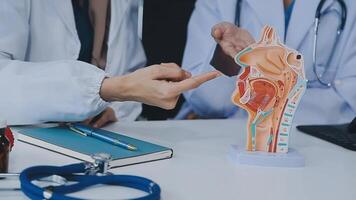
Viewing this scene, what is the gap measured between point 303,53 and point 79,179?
1.06m

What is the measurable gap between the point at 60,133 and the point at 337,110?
3.01 ft

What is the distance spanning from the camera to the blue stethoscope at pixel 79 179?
26.1 inches

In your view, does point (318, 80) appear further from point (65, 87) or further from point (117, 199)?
point (117, 199)

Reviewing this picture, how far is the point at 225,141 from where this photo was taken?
1.05 metres

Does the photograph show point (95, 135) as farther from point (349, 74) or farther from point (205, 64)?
point (349, 74)

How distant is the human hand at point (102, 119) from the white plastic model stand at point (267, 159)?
1.16 ft

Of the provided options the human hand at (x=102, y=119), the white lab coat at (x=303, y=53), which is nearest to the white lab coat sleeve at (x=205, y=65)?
the white lab coat at (x=303, y=53)

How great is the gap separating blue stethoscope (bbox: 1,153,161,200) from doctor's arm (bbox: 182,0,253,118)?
846 mm

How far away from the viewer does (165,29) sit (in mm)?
1670

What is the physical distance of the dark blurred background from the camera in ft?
5.46

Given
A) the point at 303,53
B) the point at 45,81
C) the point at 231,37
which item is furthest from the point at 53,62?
the point at 303,53

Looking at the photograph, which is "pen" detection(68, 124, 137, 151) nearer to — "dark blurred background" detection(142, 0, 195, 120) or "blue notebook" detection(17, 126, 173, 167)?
→ "blue notebook" detection(17, 126, 173, 167)

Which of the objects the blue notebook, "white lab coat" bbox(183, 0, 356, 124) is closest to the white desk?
the blue notebook

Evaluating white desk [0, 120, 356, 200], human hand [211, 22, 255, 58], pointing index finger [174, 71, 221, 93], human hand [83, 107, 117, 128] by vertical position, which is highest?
human hand [211, 22, 255, 58]
